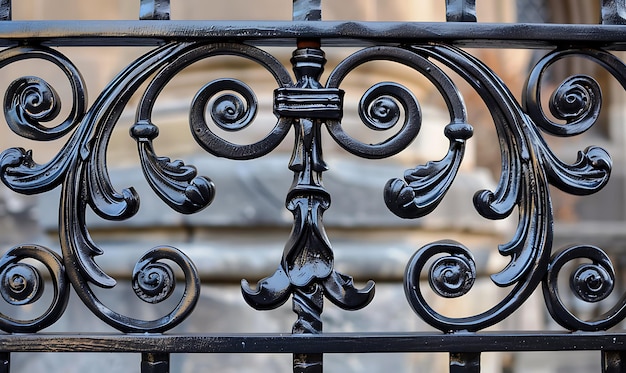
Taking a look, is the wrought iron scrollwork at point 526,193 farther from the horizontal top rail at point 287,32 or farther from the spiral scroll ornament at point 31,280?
the spiral scroll ornament at point 31,280

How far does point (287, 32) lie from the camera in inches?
32.7

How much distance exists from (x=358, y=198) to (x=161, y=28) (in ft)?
3.13

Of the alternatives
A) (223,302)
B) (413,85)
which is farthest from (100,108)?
(413,85)

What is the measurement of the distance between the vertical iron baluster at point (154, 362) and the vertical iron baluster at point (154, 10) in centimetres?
41

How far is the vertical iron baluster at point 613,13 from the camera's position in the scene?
0.89 metres

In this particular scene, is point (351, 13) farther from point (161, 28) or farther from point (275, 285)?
point (275, 285)

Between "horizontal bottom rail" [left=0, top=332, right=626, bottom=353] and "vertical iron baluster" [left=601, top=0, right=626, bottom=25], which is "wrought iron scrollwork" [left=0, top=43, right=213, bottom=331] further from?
"vertical iron baluster" [left=601, top=0, right=626, bottom=25]

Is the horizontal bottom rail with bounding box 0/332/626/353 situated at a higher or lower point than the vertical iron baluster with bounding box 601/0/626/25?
lower

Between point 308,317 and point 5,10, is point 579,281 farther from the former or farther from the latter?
point 5,10

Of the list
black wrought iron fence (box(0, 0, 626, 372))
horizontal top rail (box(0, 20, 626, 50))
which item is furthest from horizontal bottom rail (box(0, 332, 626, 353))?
horizontal top rail (box(0, 20, 626, 50))

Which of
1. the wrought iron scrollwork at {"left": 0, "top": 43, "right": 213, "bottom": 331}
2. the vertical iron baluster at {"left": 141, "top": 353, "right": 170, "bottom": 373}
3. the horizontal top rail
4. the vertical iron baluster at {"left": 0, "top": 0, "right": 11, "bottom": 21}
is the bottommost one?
the vertical iron baluster at {"left": 141, "top": 353, "right": 170, "bottom": 373}

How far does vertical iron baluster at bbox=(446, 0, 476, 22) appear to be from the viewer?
866 mm

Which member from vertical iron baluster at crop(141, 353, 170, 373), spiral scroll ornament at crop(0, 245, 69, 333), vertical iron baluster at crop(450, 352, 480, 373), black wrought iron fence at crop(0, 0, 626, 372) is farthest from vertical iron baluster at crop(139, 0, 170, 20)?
vertical iron baluster at crop(450, 352, 480, 373)

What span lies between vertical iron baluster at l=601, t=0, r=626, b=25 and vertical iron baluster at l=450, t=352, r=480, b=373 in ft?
1.49
